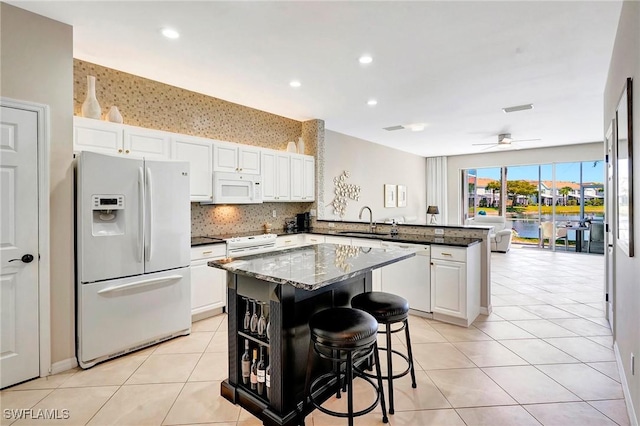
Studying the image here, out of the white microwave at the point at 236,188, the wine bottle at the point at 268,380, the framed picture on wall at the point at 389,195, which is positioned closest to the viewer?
the wine bottle at the point at 268,380

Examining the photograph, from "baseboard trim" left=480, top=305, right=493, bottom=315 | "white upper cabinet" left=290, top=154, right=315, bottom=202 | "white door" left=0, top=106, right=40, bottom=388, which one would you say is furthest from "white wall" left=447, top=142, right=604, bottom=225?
"white door" left=0, top=106, right=40, bottom=388

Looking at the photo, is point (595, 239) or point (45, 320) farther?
point (595, 239)

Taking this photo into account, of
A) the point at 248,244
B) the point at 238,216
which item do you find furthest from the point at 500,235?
the point at 248,244

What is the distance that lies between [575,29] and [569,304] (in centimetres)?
330

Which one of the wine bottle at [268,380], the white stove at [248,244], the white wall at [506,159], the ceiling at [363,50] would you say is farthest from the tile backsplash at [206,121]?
the white wall at [506,159]

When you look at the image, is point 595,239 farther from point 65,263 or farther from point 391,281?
point 65,263

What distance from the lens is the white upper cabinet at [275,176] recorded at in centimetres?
477

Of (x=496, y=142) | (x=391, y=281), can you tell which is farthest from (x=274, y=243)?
(x=496, y=142)

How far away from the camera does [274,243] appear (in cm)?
454

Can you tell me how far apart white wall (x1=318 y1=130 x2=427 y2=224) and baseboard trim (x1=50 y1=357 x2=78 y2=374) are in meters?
3.72

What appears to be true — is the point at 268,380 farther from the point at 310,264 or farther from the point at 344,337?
the point at 310,264

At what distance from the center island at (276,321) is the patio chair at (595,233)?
8.27 meters

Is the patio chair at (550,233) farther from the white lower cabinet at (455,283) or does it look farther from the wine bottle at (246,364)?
the wine bottle at (246,364)

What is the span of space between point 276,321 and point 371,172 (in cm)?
609
